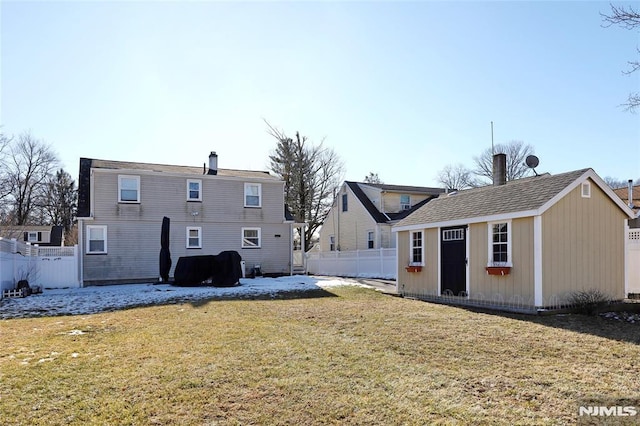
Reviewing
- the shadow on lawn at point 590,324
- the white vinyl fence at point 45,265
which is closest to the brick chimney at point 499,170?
the shadow on lawn at point 590,324

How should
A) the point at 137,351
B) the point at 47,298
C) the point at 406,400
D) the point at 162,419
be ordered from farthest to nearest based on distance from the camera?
the point at 47,298
the point at 137,351
the point at 406,400
the point at 162,419

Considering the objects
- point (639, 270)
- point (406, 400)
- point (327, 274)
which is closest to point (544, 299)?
point (639, 270)

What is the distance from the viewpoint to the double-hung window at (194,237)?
21078mm

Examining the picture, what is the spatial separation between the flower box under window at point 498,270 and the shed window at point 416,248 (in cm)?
279

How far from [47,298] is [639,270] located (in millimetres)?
17273

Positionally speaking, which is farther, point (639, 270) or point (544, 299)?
point (639, 270)

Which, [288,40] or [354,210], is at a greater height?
[288,40]

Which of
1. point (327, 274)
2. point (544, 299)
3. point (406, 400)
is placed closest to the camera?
point (406, 400)

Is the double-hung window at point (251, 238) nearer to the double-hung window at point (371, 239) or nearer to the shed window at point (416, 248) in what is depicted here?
the double-hung window at point (371, 239)

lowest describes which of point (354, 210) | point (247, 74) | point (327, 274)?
point (327, 274)

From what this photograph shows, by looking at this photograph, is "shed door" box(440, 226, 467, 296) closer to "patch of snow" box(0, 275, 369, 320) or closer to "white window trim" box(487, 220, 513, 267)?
"white window trim" box(487, 220, 513, 267)

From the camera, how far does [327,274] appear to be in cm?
2586

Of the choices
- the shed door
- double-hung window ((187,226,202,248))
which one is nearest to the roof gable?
double-hung window ((187,226,202,248))

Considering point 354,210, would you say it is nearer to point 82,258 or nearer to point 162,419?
point 82,258
